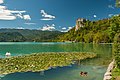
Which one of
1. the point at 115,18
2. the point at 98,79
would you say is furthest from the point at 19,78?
the point at 115,18

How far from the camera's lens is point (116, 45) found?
24.0 metres

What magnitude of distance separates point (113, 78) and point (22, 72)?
12372 millimetres

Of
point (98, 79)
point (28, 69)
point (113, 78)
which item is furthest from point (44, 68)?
point (113, 78)

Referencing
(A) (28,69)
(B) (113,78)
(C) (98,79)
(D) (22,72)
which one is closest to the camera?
(B) (113,78)

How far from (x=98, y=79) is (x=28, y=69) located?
9.88 meters

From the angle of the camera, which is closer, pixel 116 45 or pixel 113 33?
pixel 116 45

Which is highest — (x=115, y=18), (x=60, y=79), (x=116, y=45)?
(x=115, y=18)

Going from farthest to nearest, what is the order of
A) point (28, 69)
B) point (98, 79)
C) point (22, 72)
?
1. point (28, 69)
2. point (22, 72)
3. point (98, 79)

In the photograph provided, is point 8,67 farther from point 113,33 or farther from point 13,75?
point 113,33

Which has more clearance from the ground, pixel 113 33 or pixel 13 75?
pixel 113 33

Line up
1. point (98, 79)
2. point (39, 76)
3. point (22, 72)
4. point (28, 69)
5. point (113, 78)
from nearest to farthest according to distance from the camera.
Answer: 1. point (113, 78)
2. point (98, 79)
3. point (39, 76)
4. point (22, 72)
5. point (28, 69)

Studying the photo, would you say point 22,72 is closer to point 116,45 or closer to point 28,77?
point 28,77

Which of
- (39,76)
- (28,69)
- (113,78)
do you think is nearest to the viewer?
(113,78)

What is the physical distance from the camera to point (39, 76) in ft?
82.6
